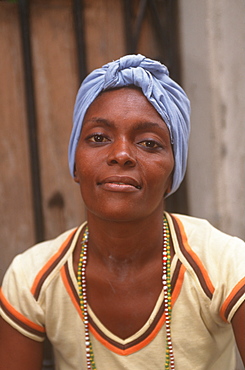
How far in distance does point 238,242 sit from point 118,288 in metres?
0.39

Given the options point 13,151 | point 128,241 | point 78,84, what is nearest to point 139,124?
point 128,241

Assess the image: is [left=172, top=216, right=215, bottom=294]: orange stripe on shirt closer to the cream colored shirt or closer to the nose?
the cream colored shirt

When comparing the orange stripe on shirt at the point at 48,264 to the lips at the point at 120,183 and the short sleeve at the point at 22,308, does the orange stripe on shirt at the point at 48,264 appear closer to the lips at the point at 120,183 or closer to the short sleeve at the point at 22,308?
the short sleeve at the point at 22,308

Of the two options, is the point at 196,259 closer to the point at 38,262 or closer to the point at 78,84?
the point at 38,262

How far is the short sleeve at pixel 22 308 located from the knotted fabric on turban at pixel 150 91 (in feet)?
1.48

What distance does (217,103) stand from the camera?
1.93 m

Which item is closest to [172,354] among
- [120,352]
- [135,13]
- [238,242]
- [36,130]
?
[120,352]

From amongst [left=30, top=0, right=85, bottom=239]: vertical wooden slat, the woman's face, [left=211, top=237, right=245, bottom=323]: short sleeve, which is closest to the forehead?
the woman's face

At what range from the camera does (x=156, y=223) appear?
1.60 m

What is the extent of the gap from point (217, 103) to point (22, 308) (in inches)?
39.3

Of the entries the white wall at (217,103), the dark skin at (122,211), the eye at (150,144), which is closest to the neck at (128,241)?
the dark skin at (122,211)

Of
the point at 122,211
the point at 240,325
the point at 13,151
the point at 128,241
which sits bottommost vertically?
the point at 240,325

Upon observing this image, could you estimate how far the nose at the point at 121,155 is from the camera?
1413 millimetres

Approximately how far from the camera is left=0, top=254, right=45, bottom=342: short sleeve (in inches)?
62.4
